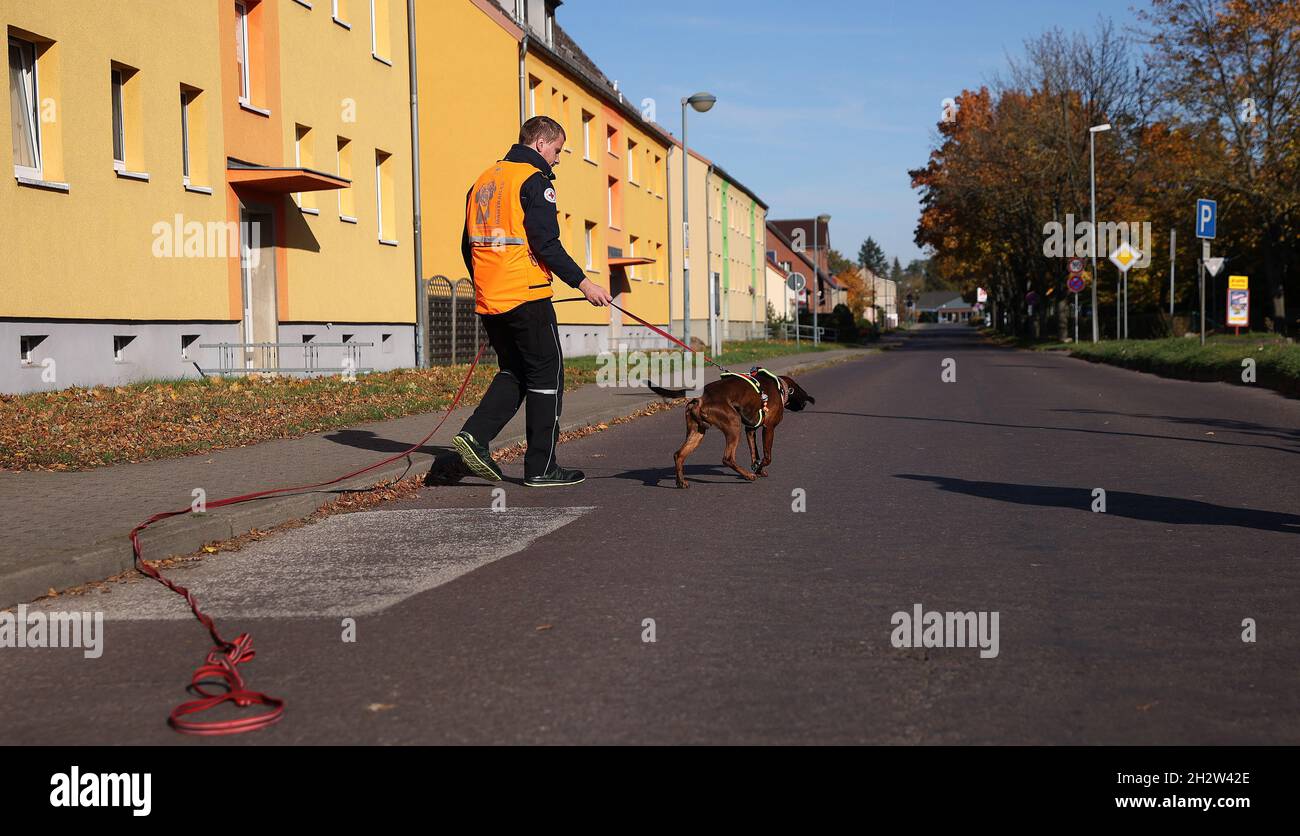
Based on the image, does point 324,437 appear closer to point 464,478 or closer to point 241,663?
point 464,478

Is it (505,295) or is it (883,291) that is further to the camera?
(883,291)

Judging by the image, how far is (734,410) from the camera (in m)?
8.35

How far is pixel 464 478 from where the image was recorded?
372 inches

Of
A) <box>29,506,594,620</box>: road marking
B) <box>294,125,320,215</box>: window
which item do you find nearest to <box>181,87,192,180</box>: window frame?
<box>294,125,320,215</box>: window

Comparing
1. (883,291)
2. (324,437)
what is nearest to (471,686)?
(324,437)

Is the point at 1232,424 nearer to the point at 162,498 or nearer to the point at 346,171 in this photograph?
the point at 162,498

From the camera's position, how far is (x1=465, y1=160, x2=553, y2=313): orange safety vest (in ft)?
26.0

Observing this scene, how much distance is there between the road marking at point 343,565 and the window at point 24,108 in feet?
29.5

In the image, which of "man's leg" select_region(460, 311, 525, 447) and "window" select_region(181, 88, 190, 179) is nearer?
"man's leg" select_region(460, 311, 525, 447)

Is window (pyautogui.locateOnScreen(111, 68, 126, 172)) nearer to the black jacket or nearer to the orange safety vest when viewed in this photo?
the orange safety vest

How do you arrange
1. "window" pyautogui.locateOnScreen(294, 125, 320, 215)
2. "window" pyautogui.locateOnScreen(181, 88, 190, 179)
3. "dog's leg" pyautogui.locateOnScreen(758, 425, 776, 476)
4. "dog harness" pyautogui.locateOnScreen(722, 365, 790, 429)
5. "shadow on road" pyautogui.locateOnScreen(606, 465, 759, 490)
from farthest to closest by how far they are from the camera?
"window" pyautogui.locateOnScreen(294, 125, 320, 215), "window" pyautogui.locateOnScreen(181, 88, 190, 179), "shadow on road" pyautogui.locateOnScreen(606, 465, 759, 490), "dog's leg" pyautogui.locateOnScreen(758, 425, 776, 476), "dog harness" pyautogui.locateOnScreen(722, 365, 790, 429)

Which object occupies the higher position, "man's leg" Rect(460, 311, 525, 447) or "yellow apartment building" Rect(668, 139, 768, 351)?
"yellow apartment building" Rect(668, 139, 768, 351)

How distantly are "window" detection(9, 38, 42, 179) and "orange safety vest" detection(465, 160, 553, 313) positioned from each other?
332 inches
